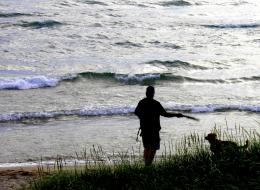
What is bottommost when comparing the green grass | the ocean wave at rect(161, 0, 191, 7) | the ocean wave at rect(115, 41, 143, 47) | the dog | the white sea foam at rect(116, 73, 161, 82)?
the green grass

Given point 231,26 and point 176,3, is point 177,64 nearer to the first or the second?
point 231,26

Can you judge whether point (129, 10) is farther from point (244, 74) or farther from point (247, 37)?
point (244, 74)

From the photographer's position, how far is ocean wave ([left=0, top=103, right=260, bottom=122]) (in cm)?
1600

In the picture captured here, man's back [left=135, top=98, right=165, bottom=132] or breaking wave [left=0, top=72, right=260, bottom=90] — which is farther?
breaking wave [left=0, top=72, right=260, bottom=90]

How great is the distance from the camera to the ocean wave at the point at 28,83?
1970 centimetres

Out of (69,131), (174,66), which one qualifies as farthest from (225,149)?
(174,66)

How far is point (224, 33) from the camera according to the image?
2969cm

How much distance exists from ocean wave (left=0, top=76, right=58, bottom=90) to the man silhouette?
10117 millimetres

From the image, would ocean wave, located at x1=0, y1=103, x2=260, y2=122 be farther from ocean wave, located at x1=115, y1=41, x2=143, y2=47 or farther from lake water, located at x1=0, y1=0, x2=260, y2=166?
ocean wave, located at x1=115, y1=41, x2=143, y2=47

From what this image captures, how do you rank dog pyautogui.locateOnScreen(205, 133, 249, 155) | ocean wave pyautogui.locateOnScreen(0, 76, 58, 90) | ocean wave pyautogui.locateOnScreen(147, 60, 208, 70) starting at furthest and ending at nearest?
ocean wave pyautogui.locateOnScreen(147, 60, 208, 70) < ocean wave pyautogui.locateOnScreen(0, 76, 58, 90) < dog pyautogui.locateOnScreen(205, 133, 249, 155)

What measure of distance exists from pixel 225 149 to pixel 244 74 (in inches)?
494

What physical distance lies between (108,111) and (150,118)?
6540mm

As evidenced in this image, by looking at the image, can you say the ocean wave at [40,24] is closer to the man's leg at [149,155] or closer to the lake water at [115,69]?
the lake water at [115,69]

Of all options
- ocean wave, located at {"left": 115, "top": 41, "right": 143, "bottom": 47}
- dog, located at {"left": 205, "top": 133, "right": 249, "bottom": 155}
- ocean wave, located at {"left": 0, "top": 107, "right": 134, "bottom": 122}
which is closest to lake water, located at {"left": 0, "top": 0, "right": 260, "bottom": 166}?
ocean wave, located at {"left": 0, "top": 107, "right": 134, "bottom": 122}
